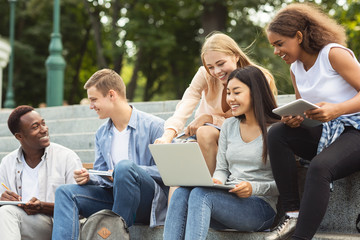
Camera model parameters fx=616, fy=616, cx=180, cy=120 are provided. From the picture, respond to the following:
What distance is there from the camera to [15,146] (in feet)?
22.8

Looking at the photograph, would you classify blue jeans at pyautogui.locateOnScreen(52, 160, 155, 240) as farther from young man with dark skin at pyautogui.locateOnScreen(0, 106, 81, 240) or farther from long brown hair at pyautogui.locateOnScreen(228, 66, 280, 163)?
long brown hair at pyautogui.locateOnScreen(228, 66, 280, 163)

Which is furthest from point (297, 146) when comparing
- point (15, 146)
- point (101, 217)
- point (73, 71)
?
point (73, 71)

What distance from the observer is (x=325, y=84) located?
365 cm

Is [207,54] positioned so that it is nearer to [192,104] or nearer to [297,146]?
[192,104]

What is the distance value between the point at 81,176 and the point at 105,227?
43cm

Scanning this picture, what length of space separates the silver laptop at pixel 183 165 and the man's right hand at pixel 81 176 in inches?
30.9

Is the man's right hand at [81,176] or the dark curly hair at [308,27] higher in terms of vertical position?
the dark curly hair at [308,27]

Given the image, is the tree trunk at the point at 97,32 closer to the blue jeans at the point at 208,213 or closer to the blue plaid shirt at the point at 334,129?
the blue jeans at the point at 208,213

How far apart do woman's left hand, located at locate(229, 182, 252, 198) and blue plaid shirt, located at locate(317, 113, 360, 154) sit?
456 mm

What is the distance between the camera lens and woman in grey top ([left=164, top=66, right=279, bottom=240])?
356cm

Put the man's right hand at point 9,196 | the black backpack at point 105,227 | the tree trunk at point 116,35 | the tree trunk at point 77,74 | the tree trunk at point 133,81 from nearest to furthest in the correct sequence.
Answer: the black backpack at point 105,227 < the man's right hand at point 9,196 < the tree trunk at point 116,35 < the tree trunk at point 133,81 < the tree trunk at point 77,74

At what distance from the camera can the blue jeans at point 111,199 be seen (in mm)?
4039

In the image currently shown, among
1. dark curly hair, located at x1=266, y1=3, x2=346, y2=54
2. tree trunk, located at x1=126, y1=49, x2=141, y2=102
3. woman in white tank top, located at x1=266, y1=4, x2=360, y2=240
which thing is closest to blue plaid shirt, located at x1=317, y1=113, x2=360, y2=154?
woman in white tank top, located at x1=266, y1=4, x2=360, y2=240

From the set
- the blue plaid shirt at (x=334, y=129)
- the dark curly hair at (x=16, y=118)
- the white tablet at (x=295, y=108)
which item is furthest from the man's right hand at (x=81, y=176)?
the blue plaid shirt at (x=334, y=129)
